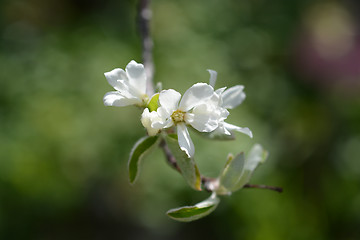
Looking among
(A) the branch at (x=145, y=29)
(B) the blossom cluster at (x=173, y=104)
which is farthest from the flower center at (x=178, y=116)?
(A) the branch at (x=145, y=29)

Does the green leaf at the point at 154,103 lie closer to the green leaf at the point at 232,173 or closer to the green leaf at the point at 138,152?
the green leaf at the point at 138,152

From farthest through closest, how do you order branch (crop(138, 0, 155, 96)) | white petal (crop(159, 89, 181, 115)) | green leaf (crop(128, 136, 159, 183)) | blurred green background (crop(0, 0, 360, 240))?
blurred green background (crop(0, 0, 360, 240)) < branch (crop(138, 0, 155, 96)) < green leaf (crop(128, 136, 159, 183)) < white petal (crop(159, 89, 181, 115))

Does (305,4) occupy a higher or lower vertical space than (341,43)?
higher

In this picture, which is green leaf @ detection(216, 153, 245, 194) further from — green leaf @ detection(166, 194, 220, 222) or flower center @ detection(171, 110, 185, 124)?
flower center @ detection(171, 110, 185, 124)

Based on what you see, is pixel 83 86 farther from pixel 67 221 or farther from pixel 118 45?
pixel 67 221

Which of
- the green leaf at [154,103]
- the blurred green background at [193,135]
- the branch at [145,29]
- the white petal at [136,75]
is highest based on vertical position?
the branch at [145,29]

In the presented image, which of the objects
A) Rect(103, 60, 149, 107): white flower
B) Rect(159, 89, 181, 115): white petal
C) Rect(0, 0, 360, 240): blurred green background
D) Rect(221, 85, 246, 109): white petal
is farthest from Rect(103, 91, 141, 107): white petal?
Rect(0, 0, 360, 240): blurred green background

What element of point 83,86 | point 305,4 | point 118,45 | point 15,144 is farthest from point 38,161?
point 305,4
